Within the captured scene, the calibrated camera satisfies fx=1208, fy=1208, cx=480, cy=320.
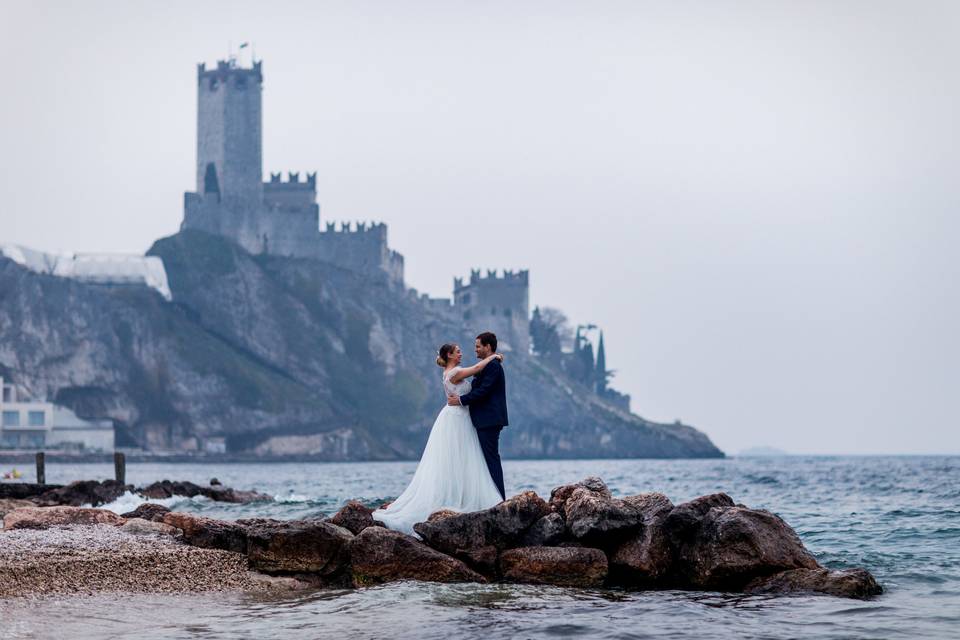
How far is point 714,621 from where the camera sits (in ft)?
35.9

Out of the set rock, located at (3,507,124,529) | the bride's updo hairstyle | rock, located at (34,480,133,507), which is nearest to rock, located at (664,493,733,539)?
the bride's updo hairstyle

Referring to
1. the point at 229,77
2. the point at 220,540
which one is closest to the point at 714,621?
the point at 220,540

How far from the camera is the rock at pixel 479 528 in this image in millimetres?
13195

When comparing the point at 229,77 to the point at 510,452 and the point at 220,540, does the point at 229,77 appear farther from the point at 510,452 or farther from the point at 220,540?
the point at 220,540

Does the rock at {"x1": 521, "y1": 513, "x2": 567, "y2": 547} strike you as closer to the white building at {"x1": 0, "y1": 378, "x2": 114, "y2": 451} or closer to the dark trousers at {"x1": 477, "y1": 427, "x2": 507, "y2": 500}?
the dark trousers at {"x1": 477, "y1": 427, "x2": 507, "y2": 500}

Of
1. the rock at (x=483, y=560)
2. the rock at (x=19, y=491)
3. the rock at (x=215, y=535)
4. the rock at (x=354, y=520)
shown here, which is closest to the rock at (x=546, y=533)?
the rock at (x=483, y=560)

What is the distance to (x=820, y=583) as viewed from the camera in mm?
12312

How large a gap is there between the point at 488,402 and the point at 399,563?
2.22 m

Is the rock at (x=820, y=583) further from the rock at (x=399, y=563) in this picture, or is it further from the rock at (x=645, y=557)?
the rock at (x=399, y=563)

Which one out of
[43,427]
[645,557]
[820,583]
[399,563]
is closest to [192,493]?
[399,563]

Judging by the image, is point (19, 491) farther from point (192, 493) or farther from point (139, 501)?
point (192, 493)

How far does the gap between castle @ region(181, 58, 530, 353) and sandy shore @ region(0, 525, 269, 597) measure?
13434 cm

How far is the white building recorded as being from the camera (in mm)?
120875

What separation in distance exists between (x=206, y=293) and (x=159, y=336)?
28.4 ft
